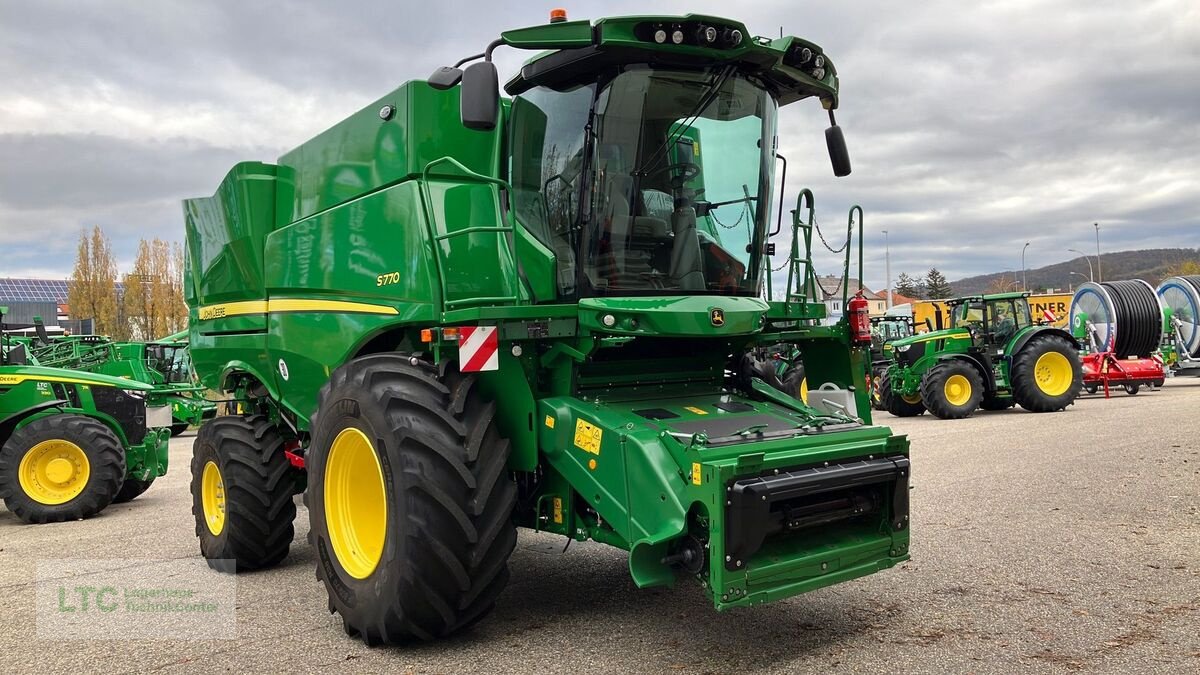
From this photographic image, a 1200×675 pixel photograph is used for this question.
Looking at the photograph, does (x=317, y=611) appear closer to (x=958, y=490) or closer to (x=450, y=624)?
(x=450, y=624)

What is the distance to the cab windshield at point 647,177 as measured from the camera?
14.3ft

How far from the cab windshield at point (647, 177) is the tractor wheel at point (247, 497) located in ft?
9.05

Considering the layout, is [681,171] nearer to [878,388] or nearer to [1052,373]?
[1052,373]

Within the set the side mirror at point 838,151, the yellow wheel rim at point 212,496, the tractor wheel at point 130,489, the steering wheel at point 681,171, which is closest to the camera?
the steering wheel at point 681,171

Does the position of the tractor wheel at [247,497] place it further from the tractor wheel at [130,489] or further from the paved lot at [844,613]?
the tractor wheel at [130,489]

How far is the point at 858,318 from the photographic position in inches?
209

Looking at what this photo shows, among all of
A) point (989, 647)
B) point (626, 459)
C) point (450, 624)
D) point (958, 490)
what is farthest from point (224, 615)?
point (958, 490)

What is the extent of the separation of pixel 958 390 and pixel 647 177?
1350 centimetres

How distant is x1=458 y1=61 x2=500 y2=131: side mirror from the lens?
391 centimetres

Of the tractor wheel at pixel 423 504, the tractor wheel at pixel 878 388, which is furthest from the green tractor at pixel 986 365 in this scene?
the tractor wheel at pixel 423 504

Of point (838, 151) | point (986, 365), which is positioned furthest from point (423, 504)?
point (986, 365)

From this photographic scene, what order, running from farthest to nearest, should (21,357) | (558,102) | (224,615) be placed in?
(21,357), (224,615), (558,102)

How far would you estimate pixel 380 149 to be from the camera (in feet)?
16.8

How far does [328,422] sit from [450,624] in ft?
4.29
